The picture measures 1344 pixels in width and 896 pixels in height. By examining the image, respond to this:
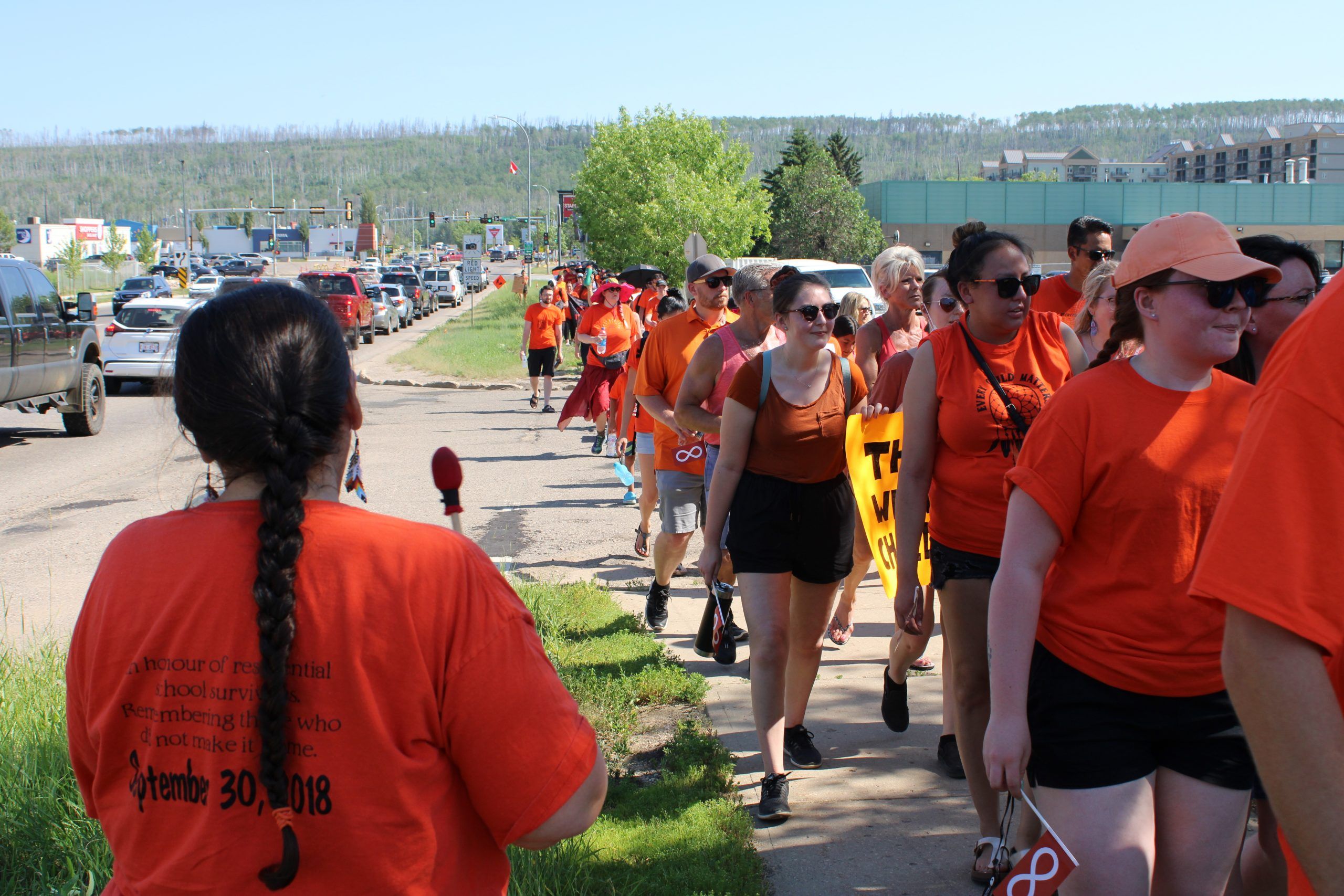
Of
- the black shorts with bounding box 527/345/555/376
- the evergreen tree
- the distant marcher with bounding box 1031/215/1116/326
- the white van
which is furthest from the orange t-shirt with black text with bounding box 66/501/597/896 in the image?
the evergreen tree

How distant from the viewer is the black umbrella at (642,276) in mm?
12505

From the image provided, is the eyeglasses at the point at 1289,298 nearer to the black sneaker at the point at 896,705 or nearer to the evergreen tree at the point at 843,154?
the black sneaker at the point at 896,705

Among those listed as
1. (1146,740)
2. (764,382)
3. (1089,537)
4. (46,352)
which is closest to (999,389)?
(764,382)

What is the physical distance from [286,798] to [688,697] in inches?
160

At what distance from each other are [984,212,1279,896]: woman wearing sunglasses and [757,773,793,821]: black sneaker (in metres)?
1.63

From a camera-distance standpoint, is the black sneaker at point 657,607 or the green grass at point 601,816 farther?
the black sneaker at point 657,607

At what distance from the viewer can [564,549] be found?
8.87 metres

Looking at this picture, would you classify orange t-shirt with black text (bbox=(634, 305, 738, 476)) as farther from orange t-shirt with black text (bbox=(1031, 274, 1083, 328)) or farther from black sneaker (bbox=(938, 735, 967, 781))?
black sneaker (bbox=(938, 735, 967, 781))

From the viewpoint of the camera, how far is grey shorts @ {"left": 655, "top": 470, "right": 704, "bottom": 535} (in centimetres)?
640

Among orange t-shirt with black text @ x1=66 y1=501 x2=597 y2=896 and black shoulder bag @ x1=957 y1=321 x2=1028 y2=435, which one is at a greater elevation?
black shoulder bag @ x1=957 y1=321 x2=1028 y2=435

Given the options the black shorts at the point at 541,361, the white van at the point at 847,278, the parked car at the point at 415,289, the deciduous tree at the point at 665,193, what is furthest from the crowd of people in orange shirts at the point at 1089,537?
the parked car at the point at 415,289

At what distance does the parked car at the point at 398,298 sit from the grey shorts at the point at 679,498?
3708 cm

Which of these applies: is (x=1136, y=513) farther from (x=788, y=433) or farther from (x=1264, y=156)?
(x=1264, y=156)

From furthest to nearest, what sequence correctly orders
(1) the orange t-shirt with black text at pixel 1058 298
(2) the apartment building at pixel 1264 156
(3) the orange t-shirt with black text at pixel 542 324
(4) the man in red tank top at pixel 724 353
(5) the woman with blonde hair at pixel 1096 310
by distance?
(2) the apartment building at pixel 1264 156
(3) the orange t-shirt with black text at pixel 542 324
(1) the orange t-shirt with black text at pixel 1058 298
(4) the man in red tank top at pixel 724 353
(5) the woman with blonde hair at pixel 1096 310
